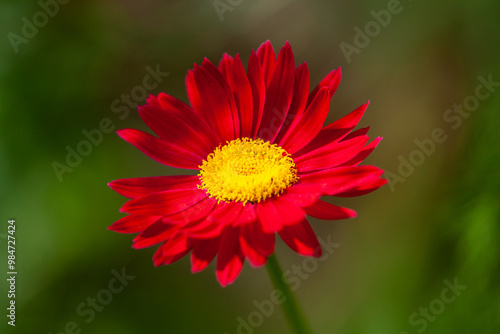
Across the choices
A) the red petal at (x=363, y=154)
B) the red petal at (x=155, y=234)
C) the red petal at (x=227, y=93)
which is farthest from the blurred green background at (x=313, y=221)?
the red petal at (x=155, y=234)

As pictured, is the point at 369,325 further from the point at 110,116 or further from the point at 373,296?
the point at 110,116

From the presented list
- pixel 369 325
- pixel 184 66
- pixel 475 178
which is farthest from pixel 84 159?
pixel 475 178

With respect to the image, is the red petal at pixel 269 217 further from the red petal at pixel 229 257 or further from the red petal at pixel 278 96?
the red petal at pixel 278 96

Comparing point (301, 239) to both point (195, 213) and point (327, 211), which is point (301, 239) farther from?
point (195, 213)

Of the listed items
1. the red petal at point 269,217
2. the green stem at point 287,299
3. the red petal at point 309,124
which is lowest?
the green stem at point 287,299

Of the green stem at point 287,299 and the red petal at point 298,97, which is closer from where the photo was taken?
the green stem at point 287,299

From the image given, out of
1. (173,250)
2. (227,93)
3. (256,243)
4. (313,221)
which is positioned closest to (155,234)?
(173,250)
